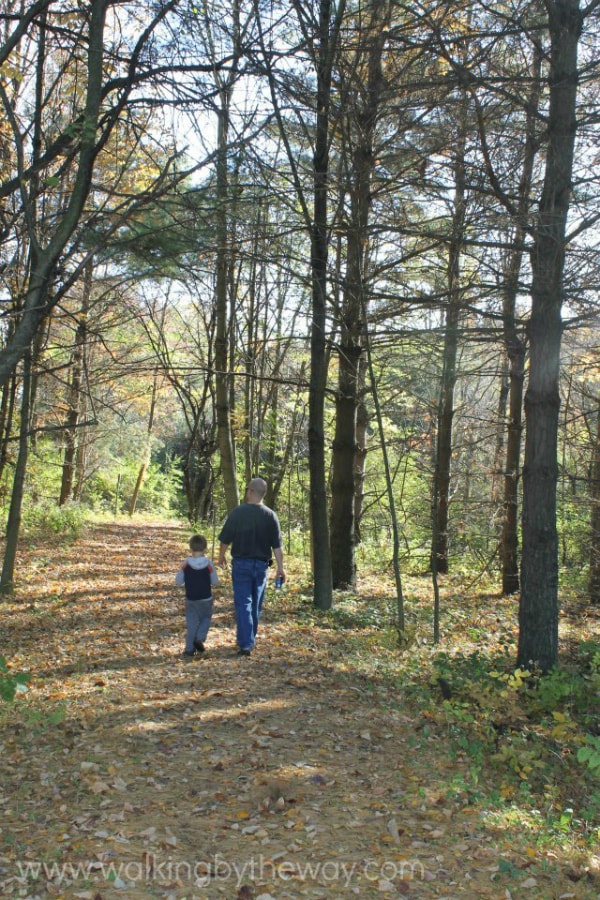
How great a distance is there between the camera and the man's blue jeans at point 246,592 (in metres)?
7.50

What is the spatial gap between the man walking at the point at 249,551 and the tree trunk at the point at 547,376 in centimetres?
286

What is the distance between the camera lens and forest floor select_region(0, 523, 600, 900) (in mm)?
3625

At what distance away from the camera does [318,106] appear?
8.12m

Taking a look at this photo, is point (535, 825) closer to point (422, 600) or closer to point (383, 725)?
point (383, 725)

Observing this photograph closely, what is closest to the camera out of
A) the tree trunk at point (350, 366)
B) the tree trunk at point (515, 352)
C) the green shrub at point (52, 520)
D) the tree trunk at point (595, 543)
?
the tree trunk at point (515, 352)

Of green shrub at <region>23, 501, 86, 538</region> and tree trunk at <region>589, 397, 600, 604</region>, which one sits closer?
tree trunk at <region>589, 397, 600, 604</region>

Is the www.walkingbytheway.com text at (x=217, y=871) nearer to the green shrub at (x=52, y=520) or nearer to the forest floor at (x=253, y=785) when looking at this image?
the forest floor at (x=253, y=785)

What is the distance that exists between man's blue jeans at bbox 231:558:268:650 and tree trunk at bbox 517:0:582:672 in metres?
3.05

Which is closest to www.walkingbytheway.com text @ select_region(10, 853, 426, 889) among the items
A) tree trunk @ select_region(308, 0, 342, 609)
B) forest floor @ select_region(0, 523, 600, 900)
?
forest floor @ select_region(0, 523, 600, 900)

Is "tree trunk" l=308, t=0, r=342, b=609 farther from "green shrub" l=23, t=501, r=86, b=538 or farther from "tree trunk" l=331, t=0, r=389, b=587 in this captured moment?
"green shrub" l=23, t=501, r=86, b=538

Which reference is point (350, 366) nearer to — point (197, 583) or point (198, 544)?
point (198, 544)

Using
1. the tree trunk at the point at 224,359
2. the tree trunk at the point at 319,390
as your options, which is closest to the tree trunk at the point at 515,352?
the tree trunk at the point at 319,390

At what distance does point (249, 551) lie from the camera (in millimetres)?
7523

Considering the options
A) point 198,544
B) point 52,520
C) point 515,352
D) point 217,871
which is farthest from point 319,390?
point 52,520
